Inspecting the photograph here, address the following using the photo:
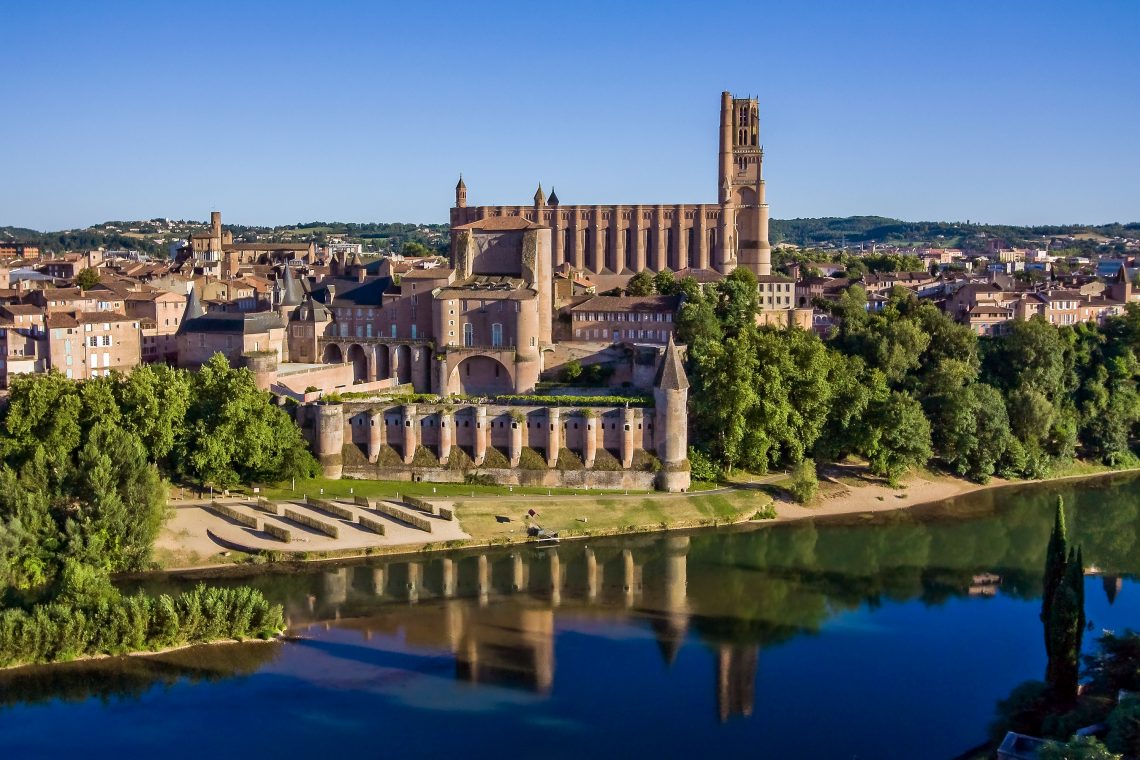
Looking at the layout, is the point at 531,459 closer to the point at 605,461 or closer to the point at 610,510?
the point at 605,461

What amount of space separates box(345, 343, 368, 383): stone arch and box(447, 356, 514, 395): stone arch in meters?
6.00

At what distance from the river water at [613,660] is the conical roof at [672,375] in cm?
719

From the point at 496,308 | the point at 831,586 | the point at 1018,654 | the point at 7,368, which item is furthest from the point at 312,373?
the point at 1018,654

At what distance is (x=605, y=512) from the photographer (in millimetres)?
48875

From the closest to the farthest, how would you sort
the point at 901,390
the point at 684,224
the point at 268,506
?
the point at 268,506 → the point at 901,390 → the point at 684,224

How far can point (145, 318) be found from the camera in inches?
2648

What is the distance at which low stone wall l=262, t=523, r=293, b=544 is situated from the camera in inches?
1726

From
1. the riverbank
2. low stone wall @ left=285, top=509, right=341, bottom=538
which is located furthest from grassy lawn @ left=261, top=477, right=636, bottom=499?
low stone wall @ left=285, top=509, right=341, bottom=538

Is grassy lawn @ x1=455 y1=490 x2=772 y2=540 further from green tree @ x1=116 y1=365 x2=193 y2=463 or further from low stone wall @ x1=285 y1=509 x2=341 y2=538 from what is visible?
green tree @ x1=116 y1=365 x2=193 y2=463

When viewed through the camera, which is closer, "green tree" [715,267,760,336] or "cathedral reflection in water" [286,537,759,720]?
"cathedral reflection in water" [286,537,759,720]

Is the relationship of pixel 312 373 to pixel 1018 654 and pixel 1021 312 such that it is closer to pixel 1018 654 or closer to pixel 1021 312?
pixel 1018 654

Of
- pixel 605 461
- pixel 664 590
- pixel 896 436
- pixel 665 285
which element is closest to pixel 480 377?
pixel 605 461

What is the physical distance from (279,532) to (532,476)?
1200 centimetres

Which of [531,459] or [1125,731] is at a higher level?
[531,459]
